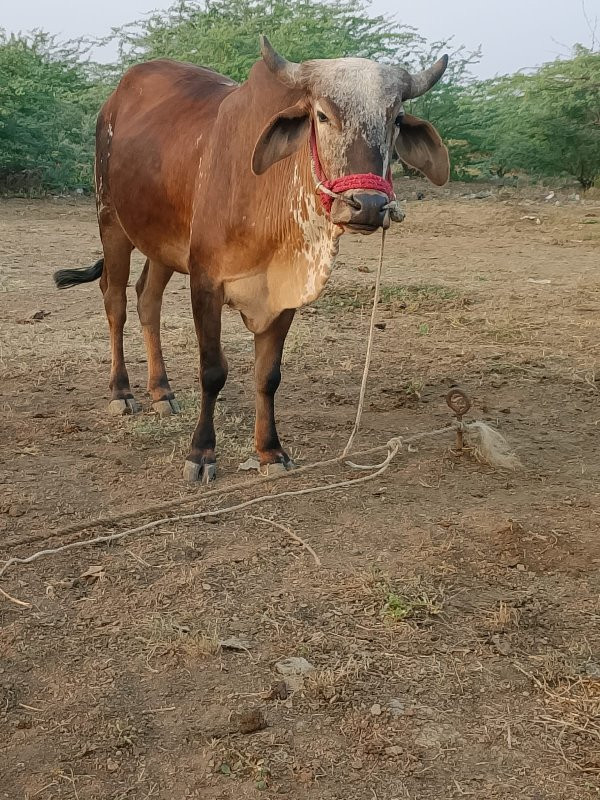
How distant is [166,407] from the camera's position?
479 cm

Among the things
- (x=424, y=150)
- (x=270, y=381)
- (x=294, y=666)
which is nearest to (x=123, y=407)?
(x=270, y=381)

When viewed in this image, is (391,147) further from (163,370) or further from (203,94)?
(163,370)

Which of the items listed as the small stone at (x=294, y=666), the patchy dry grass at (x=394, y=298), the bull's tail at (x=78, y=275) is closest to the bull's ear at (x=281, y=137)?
the small stone at (x=294, y=666)

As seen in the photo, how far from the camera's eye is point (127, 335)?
6.25 meters

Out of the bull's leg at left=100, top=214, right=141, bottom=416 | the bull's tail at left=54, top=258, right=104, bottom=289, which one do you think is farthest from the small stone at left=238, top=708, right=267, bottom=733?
the bull's tail at left=54, top=258, right=104, bottom=289

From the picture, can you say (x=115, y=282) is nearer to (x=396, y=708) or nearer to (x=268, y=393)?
(x=268, y=393)

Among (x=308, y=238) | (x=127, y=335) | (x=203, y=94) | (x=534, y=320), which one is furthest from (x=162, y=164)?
(x=534, y=320)

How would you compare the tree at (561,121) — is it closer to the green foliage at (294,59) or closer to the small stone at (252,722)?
the green foliage at (294,59)

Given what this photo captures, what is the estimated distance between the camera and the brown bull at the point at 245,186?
10.4 ft

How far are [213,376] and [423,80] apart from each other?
1483 mm

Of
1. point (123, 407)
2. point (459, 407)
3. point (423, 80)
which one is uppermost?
point (423, 80)

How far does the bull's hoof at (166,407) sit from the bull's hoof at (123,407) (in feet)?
0.34

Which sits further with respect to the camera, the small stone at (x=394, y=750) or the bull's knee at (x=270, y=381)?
the bull's knee at (x=270, y=381)

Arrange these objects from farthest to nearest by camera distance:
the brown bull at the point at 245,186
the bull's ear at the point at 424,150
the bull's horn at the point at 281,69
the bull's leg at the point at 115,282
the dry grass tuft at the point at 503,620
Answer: the bull's leg at the point at 115,282, the bull's ear at the point at 424,150, the bull's horn at the point at 281,69, the brown bull at the point at 245,186, the dry grass tuft at the point at 503,620
